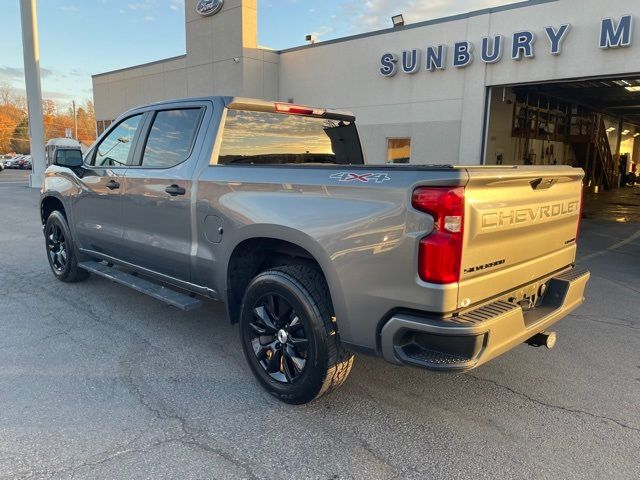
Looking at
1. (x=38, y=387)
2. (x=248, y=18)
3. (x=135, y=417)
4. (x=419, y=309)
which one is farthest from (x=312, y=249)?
(x=248, y=18)

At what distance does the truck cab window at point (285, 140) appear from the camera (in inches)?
158

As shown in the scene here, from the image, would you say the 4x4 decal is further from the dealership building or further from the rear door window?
the dealership building

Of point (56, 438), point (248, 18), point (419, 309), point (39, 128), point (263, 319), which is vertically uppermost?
point (248, 18)

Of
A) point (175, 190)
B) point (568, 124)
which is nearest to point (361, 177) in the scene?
point (175, 190)

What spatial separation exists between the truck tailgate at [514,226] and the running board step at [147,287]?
2220 millimetres

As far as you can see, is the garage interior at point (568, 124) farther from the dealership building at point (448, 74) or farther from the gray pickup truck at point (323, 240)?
the gray pickup truck at point (323, 240)

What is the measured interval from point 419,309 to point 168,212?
238 cm

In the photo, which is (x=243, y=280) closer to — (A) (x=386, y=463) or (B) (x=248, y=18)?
(A) (x=386, y=463)

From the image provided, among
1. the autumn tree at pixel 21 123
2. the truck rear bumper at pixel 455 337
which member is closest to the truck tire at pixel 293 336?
the truck rear bumper at pixel 455 337

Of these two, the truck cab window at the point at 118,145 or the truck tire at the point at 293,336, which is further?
the truck cab window at the point at 118,145

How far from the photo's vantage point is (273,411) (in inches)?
126

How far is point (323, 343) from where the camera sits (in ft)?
9.73

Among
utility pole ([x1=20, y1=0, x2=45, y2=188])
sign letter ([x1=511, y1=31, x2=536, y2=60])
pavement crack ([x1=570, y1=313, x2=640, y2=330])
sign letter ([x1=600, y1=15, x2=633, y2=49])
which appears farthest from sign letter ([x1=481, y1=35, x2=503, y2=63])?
utility pole ([x1=20, y1=0, x2=45, y2=188])

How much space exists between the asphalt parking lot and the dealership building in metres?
8.51
